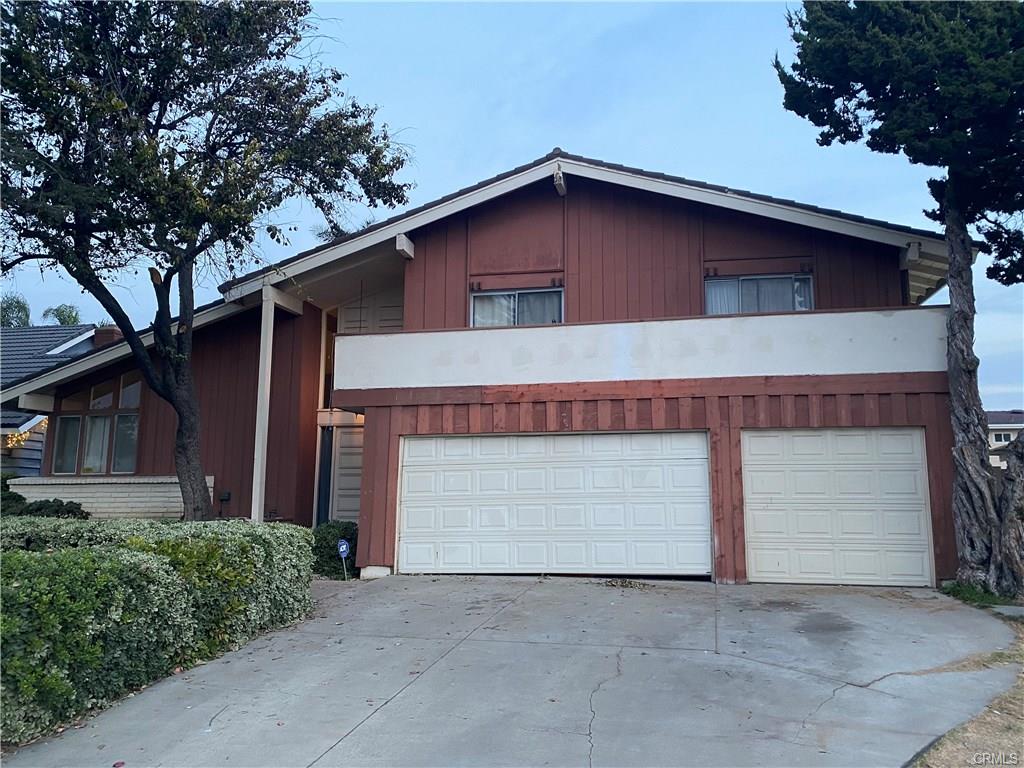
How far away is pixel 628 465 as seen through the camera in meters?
11.5

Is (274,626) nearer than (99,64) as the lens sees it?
Yes

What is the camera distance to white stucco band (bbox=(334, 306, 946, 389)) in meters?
10.8

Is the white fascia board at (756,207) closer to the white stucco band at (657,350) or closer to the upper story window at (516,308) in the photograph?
the white stucco band at (657,350)

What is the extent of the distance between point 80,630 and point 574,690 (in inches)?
145

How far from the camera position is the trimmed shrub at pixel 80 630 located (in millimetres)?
5199

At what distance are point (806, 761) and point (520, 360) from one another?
25.9ft

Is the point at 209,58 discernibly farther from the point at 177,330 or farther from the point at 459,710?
the point at 459,710

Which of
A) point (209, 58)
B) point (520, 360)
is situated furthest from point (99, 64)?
point (520, 360)

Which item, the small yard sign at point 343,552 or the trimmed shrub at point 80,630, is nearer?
the trimmed shrub at point 80,630

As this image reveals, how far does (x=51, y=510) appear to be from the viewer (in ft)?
45.7

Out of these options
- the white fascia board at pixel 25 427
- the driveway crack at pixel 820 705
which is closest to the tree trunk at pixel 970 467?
the driveway crack at pixel 820 705

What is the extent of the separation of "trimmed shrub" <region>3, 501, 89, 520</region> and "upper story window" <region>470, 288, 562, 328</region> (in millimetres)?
7829

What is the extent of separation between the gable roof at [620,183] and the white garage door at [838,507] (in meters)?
2.97

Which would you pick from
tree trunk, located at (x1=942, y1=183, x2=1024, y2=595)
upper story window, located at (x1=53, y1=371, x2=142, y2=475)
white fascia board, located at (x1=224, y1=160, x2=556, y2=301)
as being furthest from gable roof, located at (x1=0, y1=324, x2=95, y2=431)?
tree trunk, located at (x1=942, y1=183, x2=1024, y2=595)
